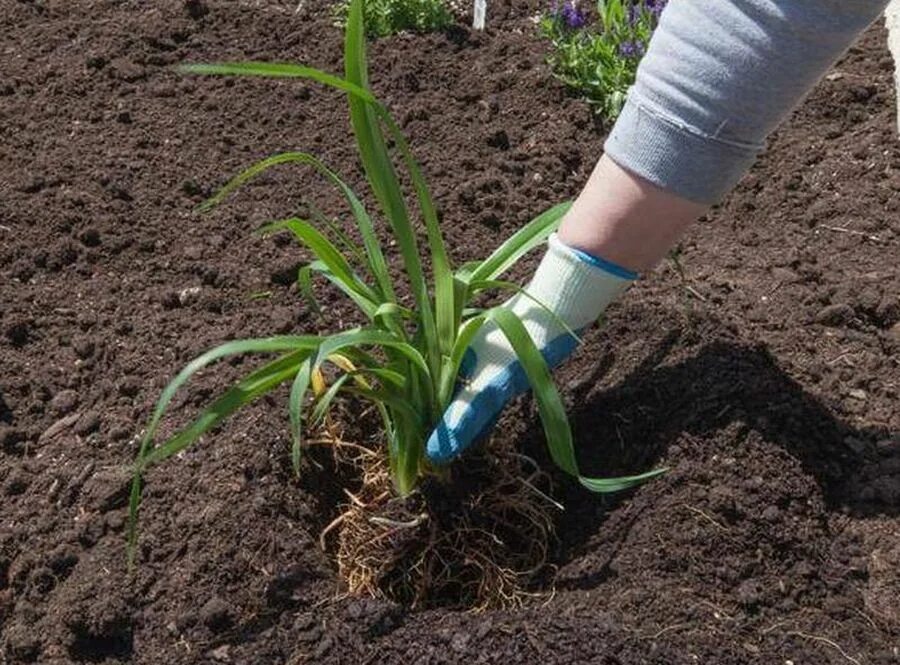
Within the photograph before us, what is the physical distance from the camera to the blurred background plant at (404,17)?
3387 mm

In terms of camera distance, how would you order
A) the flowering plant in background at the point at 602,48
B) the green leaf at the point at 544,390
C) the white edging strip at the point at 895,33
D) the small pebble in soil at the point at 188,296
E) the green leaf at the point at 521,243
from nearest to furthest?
1. the green leaf at the point at 544,390
2. the green leaf at the point at 521,243
3. the small pebble in soil at the point at 188,296
4. the flowering plant in background at the point at 602,48
5. the white edging strip at the point at 895,33

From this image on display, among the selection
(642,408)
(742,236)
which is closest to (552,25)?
(742,236)

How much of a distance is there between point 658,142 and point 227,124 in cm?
141

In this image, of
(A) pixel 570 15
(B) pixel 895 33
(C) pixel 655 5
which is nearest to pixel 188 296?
(A) pixel 570 15

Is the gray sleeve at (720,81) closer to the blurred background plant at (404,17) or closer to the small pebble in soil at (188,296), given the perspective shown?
the small pebble in soil at (188,296)

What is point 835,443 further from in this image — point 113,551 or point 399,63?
point 399,63

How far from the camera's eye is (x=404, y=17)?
11.2ft

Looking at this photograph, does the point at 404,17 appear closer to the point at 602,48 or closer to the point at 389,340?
the point at 602,48

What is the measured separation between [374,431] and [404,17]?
4.86 feet

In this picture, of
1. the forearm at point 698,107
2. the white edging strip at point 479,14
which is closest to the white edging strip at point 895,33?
the white edging strip at point 479,14

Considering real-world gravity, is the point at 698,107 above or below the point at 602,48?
above

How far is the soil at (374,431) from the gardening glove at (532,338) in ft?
0.57

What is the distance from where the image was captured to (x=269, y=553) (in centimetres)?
206

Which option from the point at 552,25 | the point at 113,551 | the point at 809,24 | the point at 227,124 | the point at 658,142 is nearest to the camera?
the point at 809,24
